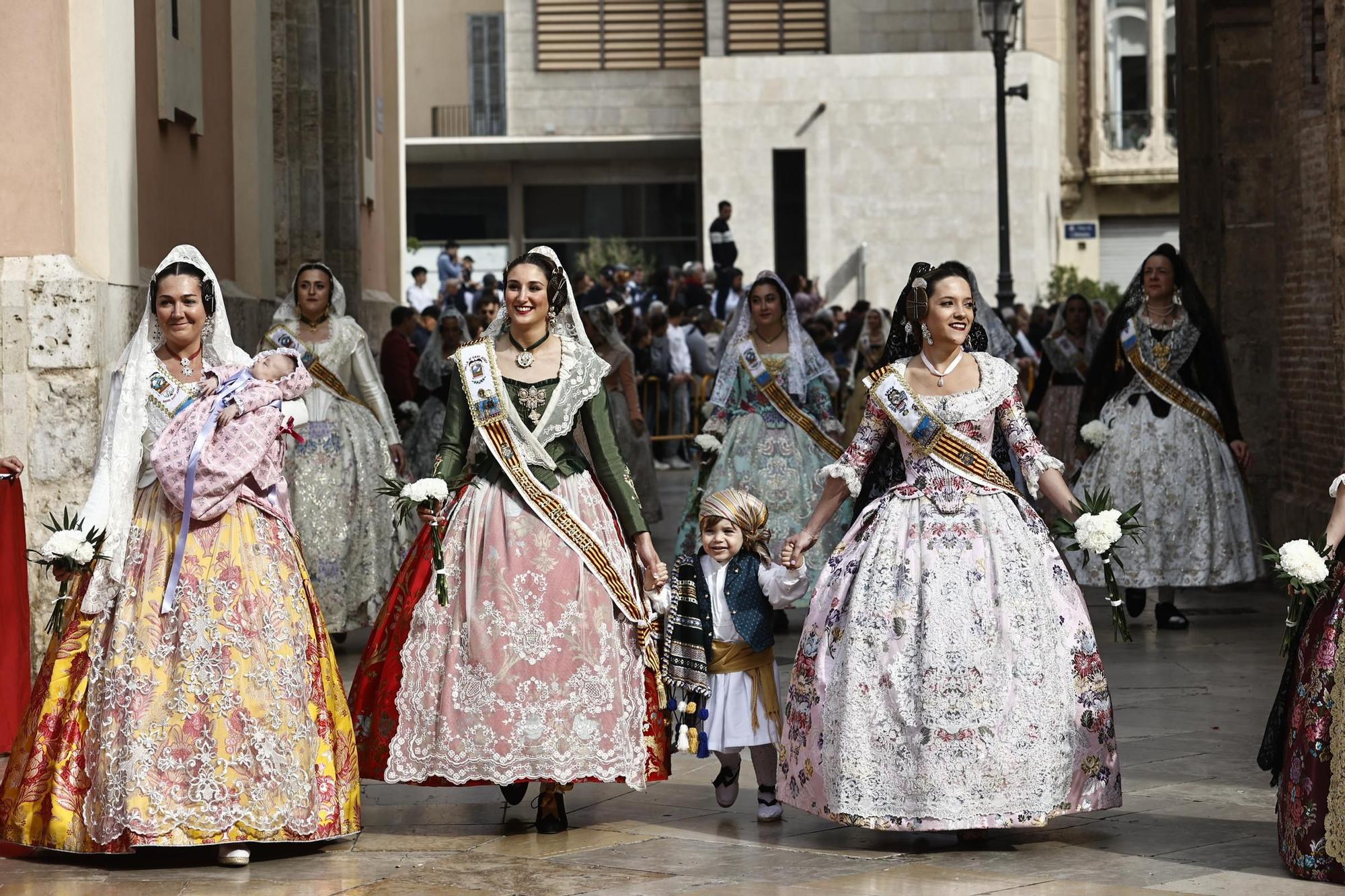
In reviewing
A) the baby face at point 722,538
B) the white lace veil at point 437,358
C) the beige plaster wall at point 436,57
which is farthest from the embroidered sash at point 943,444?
the beige plaster wall at point 436,57

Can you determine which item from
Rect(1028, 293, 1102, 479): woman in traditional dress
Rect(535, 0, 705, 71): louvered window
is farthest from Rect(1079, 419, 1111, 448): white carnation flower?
Rect(535, 0, 705, 71): louvered window

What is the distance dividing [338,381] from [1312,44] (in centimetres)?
578

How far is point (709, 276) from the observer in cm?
2794

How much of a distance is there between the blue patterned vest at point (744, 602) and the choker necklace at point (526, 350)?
0.89 meters

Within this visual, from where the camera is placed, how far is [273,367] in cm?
703

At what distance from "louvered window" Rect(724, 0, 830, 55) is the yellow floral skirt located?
103 feet

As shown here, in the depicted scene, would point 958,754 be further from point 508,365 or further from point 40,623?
point 40,623

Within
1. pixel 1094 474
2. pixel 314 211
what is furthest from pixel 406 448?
pixel 1094 474

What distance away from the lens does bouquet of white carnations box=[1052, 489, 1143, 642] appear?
22.1 feet

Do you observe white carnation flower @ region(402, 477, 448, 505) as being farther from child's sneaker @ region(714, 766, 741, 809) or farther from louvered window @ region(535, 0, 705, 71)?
louvered window @ region(535, 0, 705, 71)

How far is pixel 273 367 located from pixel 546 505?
1.00 m

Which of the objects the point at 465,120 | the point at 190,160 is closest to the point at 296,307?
the point at 190,160

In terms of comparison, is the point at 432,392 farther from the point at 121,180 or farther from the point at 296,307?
the point at 121,180

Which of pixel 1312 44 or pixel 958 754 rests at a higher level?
pixel 1312 44
